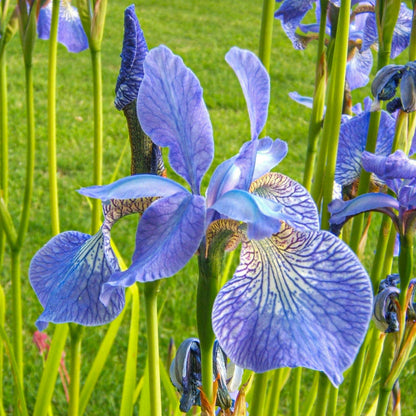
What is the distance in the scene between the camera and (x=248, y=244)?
450mm

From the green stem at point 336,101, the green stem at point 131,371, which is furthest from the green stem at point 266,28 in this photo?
the green stem at point 131,371

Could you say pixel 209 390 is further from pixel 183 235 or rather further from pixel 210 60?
pixel 210 60

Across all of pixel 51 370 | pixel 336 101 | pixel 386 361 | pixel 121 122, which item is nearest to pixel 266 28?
pixel 336 101

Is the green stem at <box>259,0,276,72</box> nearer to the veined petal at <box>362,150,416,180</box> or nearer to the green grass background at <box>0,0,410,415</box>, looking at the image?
the veined petal at <box>362,150,416,180</box>

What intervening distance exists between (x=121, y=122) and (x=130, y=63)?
9.53 feet

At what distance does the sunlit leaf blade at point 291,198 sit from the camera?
45cm

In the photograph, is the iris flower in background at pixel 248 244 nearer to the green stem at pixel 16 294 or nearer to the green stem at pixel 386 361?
the green stem at pixel 386 361

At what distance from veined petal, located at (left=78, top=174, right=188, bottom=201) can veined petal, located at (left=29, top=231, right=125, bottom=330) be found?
0.18ft

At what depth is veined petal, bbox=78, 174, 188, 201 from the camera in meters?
0.43

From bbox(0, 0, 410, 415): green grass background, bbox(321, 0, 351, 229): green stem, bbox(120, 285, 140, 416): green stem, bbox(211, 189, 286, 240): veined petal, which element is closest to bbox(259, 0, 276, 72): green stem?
bbox(321, 0, 351, 229): green stem

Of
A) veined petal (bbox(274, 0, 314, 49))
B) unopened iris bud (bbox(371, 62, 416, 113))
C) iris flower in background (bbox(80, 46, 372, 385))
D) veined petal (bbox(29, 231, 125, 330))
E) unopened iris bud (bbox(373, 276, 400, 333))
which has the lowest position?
unopened iris bud (bbox(373, 276, 400, 333))

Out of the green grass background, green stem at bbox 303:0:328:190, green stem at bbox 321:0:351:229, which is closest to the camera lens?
green stem at bbox 321:0:351:229

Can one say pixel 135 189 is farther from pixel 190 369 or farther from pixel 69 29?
pixel 69 29

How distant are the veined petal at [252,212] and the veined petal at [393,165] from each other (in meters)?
0.14
